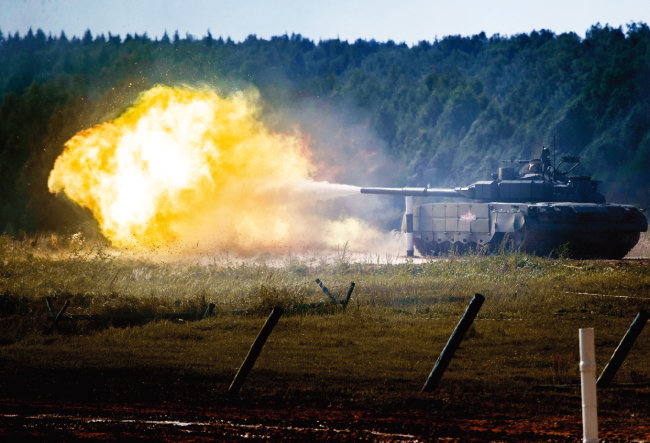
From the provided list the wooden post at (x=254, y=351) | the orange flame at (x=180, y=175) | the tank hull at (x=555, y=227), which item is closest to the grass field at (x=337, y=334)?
the wooden post at (x=254, y=351)

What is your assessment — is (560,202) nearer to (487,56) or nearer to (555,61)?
(555,61)

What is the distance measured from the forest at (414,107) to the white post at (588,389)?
173 feet

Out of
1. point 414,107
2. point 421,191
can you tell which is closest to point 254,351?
point 421,191

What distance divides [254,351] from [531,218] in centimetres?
2367

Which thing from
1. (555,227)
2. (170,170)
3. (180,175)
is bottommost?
(555,227)

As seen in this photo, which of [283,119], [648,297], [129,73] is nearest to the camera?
[648,297]

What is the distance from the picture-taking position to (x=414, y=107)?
317ft

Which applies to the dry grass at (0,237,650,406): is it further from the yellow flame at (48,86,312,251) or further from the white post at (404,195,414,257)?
the white post at (404,195,414,257)

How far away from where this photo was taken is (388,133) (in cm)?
9338

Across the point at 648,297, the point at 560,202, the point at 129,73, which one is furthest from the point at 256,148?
the point at 129,73

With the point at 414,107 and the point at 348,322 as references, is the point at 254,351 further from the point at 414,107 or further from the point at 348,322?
the point at 414,107

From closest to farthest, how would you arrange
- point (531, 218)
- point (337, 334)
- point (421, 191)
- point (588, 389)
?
point (588, 389)
point (337, 334)
point (531, 218)
point (421, 191)

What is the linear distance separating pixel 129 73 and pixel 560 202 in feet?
192

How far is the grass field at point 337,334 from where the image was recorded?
1470cm
